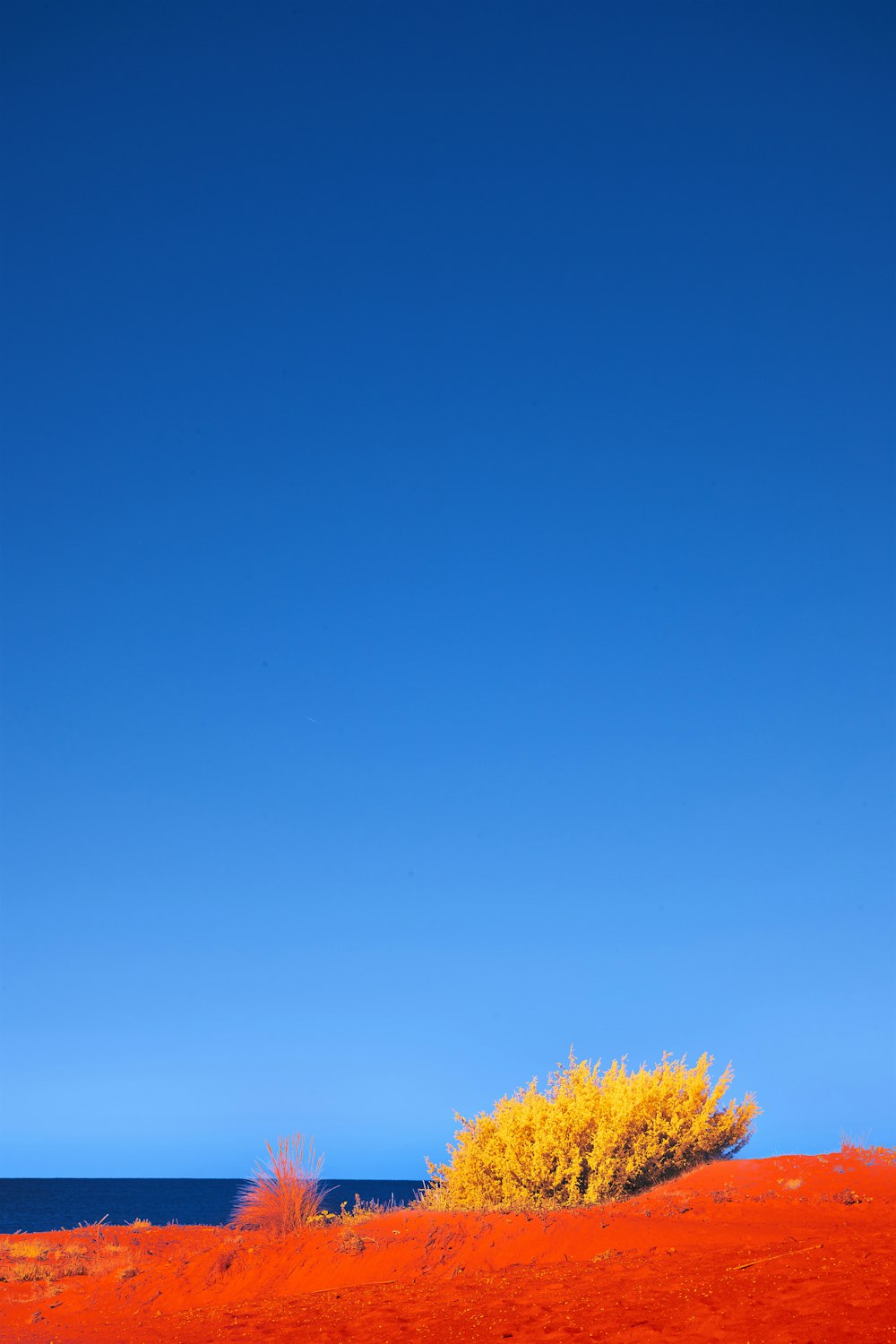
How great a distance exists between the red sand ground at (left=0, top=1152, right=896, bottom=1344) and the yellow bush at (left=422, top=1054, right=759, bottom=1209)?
29.5 inches

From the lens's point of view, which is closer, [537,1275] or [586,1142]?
[537,1275]

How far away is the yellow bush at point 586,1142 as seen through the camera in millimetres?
14562

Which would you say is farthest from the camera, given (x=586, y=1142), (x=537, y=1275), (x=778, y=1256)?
(x=586, y=1142)

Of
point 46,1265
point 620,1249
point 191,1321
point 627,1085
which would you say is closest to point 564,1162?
point 627,1085

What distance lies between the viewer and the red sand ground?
27.9ft

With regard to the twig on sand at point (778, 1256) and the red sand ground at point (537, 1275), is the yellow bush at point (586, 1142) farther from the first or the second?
the twig on sand at point (778, 1256)

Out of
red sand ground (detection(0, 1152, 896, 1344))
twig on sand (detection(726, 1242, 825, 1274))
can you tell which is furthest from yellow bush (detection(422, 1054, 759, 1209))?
twig on sand (detection(726, 1242, 825, 1274))

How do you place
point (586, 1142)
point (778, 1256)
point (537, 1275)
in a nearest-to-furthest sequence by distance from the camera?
point (778, 1256), point (537, 1275), point (586, 1142)

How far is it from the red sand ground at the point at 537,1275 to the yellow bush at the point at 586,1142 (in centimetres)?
75

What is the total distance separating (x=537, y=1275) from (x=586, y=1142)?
4430mm

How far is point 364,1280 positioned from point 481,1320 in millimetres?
3281

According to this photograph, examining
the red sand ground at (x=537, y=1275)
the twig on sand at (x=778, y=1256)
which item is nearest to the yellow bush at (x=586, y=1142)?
the red sand ground at (x=537, y=1275)

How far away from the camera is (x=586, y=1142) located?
1496cm

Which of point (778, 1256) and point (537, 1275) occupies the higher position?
point (778, 1256)
